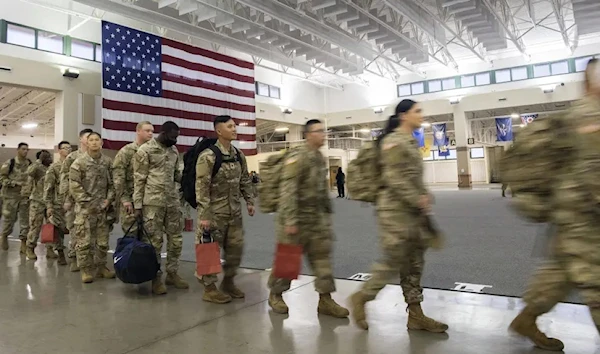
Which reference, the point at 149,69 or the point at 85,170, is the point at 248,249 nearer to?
the point at 85,170

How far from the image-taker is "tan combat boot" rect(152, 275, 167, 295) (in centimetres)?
382

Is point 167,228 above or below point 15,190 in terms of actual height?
below

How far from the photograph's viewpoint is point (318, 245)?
9.77ft

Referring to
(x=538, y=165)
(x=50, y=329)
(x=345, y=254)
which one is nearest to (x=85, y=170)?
(x=50, y=329)

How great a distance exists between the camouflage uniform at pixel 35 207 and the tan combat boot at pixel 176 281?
3091mm

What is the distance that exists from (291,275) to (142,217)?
1862 mm

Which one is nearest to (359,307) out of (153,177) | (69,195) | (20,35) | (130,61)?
(153,177)

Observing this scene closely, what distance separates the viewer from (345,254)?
17.6 feet

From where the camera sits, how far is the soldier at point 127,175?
409cm

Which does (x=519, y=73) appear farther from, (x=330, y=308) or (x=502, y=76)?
(x=330, y=308)

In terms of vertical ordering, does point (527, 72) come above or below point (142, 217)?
above

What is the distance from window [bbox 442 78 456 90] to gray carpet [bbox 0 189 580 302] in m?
17.5

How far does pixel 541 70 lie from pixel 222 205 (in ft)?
77.6

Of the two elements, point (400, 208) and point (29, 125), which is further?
point (29, 125)
